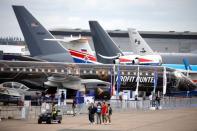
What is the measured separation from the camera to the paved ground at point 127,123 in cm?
3516

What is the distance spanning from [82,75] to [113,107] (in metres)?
6.88

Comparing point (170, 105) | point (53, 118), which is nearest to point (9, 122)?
point (53, 118)

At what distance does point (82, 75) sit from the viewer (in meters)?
58.8

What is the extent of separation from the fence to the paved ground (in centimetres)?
199

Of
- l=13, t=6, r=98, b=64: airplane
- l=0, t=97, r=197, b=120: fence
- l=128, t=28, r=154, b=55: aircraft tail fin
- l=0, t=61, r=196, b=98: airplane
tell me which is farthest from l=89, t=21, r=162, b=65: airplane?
l=0, t=61, r=196, b=98: airplane

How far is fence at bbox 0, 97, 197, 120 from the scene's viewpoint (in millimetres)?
42219

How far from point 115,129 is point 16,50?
8180 centimetres

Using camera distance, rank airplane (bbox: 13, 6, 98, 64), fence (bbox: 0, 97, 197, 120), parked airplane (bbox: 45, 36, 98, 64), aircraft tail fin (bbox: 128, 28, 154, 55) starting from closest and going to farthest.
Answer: fence (bbox: 0, 97, 197, 120) < parked airplane (bbox: 45, 36, 98, 64) < airplane (bbox: 13, 6, 98, 64) < aircraft tail fin (bbox: 128, 28, 154, 55)

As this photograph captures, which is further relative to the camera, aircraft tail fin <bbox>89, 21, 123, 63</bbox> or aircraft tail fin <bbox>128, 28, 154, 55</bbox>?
aircraft tail fin <bbox>128, 28, 154, 55</bbox>

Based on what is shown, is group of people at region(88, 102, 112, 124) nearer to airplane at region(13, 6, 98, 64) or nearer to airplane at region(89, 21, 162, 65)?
airplane at region(13, 6, 98, 64)

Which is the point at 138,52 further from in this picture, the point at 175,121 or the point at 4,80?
the point at 175,121

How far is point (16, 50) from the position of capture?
11544cm

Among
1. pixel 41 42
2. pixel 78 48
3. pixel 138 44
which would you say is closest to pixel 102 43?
pixel 78 48

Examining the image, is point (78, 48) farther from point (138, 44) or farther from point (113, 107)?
point (138, 44)
